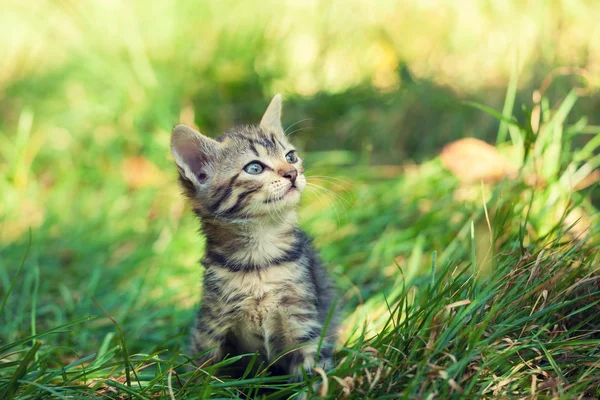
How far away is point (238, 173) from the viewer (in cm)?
261

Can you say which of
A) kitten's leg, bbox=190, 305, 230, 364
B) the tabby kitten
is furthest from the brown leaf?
kitten's leg, bbox=190, 305, 230, 364

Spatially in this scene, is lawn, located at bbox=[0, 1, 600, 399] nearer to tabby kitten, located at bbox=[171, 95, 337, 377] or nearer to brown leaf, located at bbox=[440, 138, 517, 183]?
brown leaf, located at bbox=[440, 138, 517, 183]

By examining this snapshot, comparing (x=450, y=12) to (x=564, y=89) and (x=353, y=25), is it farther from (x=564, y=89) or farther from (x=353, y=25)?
(x=564, y=89)

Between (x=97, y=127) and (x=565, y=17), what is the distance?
401 centimetres

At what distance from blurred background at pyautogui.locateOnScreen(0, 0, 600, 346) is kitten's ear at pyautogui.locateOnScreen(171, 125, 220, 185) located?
107 cm

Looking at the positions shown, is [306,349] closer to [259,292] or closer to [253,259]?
[259,292]

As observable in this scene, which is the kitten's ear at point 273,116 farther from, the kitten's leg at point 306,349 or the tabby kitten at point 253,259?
the kitten's leg at point 306,349

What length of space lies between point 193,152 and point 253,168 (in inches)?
11.4

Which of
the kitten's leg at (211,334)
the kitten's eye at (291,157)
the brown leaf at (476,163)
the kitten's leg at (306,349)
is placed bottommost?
the kitten's leg at (306,349)

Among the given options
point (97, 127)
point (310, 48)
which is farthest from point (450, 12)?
point (97, 127)

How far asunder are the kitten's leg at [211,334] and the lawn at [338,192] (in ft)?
0.36

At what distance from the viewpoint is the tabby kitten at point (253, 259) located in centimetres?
247

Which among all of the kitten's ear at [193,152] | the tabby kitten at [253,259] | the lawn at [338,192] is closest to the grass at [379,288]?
the lawn at [338,192]

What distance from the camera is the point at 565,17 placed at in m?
5.08
